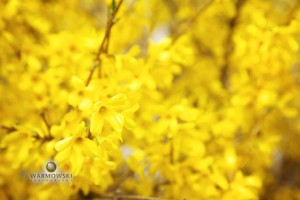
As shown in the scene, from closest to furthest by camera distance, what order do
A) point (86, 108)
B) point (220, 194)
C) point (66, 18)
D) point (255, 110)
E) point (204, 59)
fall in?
point (86, 108) → point (220, 194) → point (255, 110) → point (66, 18) → point (204, 59)

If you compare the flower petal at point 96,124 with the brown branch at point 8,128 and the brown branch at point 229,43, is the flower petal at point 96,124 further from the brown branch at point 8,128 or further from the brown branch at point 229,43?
the brown branch at point 229,43

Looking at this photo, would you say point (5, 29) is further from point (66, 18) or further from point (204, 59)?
point (204, 59)

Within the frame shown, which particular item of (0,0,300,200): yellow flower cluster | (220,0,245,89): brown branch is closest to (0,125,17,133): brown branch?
(0,0,300,200): yellow flower cluster

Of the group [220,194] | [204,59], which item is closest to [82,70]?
[220,194]

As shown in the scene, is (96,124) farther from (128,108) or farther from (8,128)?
(8,128)

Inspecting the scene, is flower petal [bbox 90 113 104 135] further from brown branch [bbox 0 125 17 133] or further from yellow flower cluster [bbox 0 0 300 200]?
brown branch [bbox 0 125 17 133]

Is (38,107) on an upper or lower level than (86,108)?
upper

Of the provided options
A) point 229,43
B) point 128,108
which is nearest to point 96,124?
point 128,108

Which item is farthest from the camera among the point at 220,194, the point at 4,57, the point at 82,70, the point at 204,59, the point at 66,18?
the point at 204,59

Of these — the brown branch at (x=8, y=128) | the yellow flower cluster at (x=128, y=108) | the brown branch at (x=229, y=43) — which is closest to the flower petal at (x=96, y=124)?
the yellow flower cluster at (x=128, y=108)
